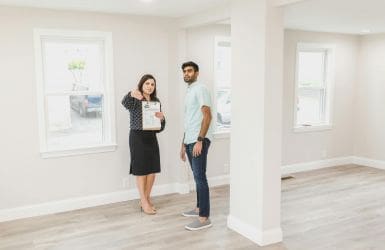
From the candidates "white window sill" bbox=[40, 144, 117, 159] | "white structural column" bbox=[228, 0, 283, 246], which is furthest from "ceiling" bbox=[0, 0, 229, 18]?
"white window sill" bbox=[40, 144, 117, 159]

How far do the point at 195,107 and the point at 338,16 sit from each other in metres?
2.29

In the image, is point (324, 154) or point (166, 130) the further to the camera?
point (324, 154)

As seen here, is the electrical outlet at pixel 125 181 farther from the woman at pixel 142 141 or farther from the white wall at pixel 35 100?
the woman at pixel 142 141

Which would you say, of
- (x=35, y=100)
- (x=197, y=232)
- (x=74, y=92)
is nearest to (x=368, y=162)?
(x=197, y=232)

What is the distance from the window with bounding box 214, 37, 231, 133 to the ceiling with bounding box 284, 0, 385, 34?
935 millimetres

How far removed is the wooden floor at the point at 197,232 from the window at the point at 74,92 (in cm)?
80

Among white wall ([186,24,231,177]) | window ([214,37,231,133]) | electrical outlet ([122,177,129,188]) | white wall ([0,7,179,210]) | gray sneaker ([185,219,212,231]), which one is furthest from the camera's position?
window ([214,37,231,133])

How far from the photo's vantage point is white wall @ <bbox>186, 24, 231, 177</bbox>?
5.09m

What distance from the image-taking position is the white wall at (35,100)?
4035 millimetres

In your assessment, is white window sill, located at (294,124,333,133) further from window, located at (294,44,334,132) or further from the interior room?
the interior room

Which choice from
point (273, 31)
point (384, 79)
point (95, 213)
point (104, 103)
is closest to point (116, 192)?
point (95, 213)

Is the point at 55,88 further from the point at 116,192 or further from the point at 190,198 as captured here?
the point at 190,198

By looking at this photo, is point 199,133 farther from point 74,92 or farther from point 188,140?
point 74,92

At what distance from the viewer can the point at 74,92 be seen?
14.6ft
